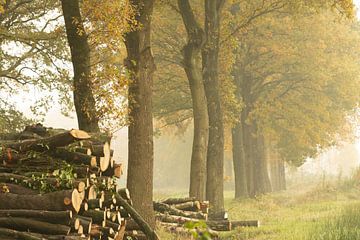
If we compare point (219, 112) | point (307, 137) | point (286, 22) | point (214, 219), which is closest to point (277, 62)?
point (286, 22)

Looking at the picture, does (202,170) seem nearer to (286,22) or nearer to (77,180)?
(77,180)

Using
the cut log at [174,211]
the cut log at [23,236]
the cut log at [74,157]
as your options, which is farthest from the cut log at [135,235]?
the cut log at [174,211]

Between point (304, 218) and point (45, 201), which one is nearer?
point (45, 201)

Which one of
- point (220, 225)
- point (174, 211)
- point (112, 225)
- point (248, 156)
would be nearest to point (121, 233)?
point (112, 225)

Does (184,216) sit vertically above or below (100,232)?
above

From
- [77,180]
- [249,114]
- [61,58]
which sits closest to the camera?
[77,180]

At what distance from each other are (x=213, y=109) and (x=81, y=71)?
8.86 meters

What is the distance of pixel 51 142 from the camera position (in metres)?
9.37

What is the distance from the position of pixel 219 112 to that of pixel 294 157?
1447cm

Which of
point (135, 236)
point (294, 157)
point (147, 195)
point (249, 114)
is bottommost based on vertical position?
point (135, 236)

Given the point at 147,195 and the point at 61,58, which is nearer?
the point at 147,195

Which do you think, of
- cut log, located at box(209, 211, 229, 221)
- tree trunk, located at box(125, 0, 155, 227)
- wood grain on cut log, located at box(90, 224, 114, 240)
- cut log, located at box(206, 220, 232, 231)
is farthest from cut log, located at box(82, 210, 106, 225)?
cut log, located at box(209, 211, 229, 221)

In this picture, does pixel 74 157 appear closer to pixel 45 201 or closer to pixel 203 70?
pixel 45 201

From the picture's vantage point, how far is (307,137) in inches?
1254
